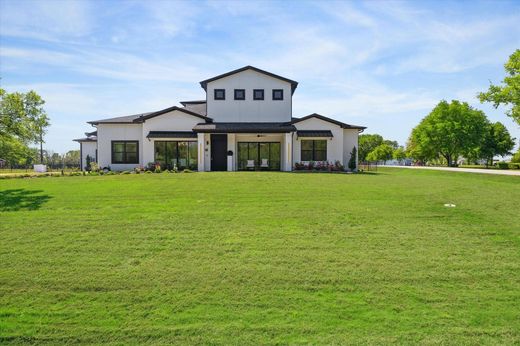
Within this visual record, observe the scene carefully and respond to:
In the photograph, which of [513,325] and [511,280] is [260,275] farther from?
[511,280]

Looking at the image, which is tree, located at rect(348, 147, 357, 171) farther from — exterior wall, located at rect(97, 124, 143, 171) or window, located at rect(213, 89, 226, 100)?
exterior wall, located at rect(97, 124, 143, 171)

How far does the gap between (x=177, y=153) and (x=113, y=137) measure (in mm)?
5386

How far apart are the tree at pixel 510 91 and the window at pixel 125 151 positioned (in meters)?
31.2

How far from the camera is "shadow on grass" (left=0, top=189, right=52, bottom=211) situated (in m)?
11.0

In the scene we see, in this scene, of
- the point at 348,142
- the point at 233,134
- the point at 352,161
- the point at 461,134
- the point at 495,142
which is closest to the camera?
the point at 233,134

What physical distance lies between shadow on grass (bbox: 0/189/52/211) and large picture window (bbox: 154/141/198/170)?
13750 mm

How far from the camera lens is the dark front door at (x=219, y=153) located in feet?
90.9

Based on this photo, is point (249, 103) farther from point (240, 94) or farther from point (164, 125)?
point (164, 125)

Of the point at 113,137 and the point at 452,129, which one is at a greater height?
the point at 452,129

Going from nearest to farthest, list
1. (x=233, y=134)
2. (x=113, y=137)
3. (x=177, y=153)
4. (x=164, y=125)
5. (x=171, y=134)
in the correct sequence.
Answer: (x=171, y=134), (x=233, y=134), (x=164, y=125), (x=177, y=153), (x=113, y=137)

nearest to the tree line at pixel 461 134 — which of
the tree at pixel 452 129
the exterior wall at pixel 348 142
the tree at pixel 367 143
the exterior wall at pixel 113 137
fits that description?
the tree at pixel 452 129

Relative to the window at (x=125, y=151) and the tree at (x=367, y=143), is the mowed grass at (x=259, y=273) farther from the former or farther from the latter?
the tree at (x=367, y=143)

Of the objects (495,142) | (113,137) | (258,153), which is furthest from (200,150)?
(495,142)

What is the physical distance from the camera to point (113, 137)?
2808 centimetres
